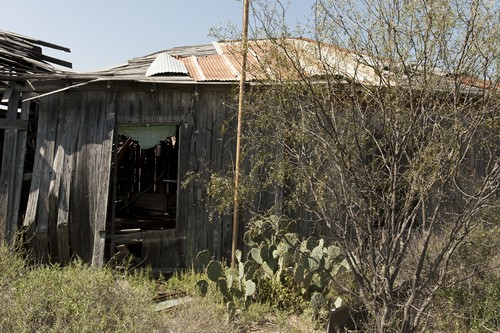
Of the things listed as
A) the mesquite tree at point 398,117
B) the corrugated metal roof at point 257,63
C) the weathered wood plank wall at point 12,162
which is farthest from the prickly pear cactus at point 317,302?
the weathered wood plank wall at point 12,162

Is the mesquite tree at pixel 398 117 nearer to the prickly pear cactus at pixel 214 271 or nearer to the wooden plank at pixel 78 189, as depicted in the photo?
the prickly pear cactus at pixel 214 271

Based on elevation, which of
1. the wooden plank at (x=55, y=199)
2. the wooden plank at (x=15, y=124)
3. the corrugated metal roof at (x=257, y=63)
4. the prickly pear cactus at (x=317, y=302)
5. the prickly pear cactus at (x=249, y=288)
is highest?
the corrugated metal roof at (x=257, y=63)

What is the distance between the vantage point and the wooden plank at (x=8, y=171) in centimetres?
635

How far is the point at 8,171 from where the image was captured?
21.1 feet

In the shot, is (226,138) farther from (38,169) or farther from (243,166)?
(38,169)

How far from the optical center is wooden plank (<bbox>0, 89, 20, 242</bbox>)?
6348 mm

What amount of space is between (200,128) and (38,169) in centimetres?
254

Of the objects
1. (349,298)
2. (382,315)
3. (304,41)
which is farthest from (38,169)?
(382,315)

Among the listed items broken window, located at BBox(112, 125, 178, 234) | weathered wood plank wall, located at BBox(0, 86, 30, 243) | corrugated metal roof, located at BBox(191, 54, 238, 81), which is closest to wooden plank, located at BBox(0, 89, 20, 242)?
weathered wood plank wall, located at BBox(0, 86, 30, 243)

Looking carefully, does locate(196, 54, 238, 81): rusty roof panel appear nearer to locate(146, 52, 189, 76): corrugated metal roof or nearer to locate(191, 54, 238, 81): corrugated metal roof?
locate(191, 54, 238, 81): corrugated metal roof

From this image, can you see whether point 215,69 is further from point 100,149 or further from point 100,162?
point 100,162

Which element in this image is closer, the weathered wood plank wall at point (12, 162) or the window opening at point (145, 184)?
the weathered wood plank wall at point (12, 162)

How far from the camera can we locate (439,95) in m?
4.40

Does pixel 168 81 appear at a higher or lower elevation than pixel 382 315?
higher
